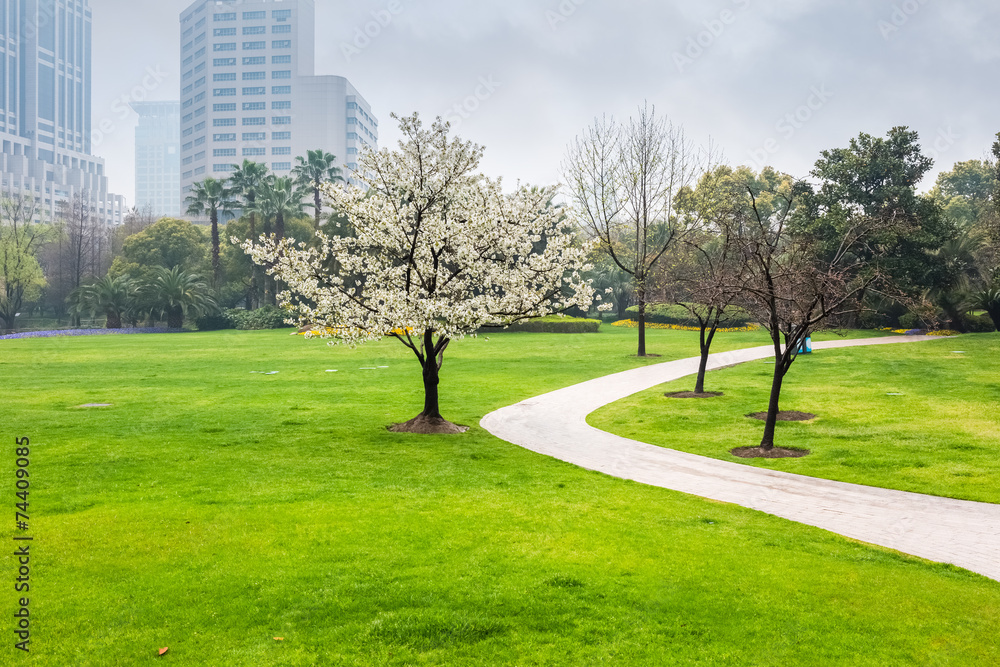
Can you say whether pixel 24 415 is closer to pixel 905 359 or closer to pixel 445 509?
pixel 445 509

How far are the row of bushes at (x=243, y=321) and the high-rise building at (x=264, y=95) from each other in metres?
103

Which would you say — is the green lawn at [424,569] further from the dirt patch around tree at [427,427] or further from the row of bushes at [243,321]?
the row of bushes at [243,321]

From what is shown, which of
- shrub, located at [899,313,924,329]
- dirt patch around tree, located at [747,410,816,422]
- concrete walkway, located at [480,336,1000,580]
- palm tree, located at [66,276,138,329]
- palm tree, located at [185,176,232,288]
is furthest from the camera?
palm tree, located at [185,176,232,288]

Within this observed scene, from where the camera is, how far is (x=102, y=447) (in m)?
12.7

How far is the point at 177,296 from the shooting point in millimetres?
53125

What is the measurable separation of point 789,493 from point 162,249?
209 ft

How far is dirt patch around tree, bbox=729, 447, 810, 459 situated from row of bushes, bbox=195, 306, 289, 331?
154ft

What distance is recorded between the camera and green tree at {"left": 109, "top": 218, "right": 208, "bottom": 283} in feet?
201

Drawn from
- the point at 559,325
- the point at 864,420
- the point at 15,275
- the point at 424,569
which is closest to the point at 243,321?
the point at 15,275

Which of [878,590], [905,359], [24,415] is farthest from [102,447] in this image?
[905,359]

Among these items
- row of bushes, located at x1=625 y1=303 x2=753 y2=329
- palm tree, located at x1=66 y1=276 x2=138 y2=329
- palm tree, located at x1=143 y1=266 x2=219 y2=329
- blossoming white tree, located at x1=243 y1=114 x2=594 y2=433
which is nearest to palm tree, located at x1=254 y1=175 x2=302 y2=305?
palm tree, located at x1=143 y1=266 x2=219 y2=329

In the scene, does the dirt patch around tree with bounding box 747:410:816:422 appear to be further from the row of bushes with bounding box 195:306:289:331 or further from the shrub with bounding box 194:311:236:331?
the shrub with bounding box 194:311:236:331

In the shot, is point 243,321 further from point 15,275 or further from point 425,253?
point 425,253

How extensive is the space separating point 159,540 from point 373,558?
2.57 meters
